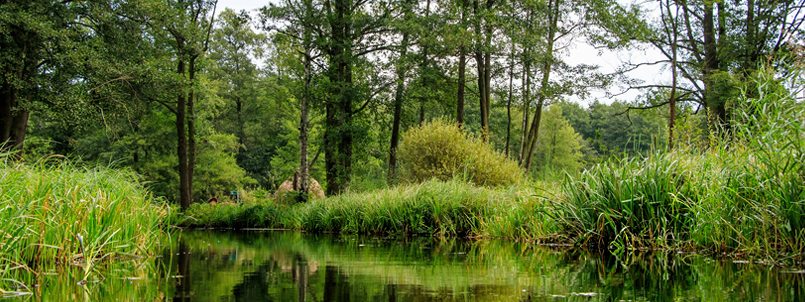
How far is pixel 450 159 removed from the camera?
47.6 ft

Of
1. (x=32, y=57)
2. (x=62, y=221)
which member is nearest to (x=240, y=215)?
(x=32, y=57)

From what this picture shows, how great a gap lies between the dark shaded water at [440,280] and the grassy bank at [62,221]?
0.31 m

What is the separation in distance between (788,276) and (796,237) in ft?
2.49

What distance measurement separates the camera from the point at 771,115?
4.84m

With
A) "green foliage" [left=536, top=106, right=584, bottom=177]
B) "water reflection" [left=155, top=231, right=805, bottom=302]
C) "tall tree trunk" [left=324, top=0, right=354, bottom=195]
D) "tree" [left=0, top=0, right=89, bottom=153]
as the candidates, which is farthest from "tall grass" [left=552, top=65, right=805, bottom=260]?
"green foliage" [left=536, top=106, right=584, bottom=177]

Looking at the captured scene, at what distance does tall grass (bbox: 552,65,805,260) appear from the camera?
4531 mm

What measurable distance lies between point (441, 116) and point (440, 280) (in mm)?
16688

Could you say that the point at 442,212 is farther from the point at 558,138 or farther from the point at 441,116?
the point at 558,138

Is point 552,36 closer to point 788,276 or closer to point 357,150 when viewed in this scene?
point 357,150

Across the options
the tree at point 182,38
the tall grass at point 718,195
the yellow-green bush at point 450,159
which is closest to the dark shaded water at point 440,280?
the tall grass at point 718,195

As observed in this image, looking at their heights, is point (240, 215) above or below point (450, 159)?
below

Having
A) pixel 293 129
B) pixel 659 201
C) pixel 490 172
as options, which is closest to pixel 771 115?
pixel 659 201

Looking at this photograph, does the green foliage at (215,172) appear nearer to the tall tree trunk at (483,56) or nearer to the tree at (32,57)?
the tree at (32,57)

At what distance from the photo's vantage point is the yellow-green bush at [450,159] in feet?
46.8
